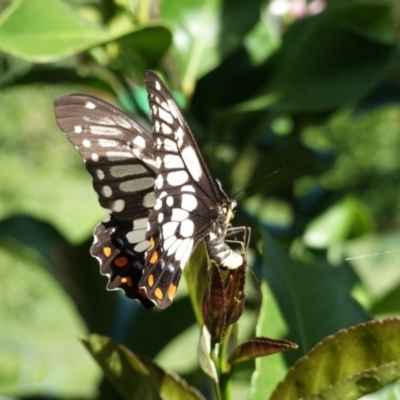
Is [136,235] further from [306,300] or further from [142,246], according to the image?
[306,300]

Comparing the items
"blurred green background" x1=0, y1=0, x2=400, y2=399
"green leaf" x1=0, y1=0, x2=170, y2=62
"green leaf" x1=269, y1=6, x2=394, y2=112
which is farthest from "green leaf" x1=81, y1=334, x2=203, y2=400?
"green leaf" x1=269, y1=6, x2=394, y2=112

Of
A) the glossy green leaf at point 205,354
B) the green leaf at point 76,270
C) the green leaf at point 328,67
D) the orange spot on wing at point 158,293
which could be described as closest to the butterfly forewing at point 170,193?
the orange spot on wing at point 158,293

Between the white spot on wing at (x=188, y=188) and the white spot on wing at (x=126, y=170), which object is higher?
the white spot on wing at (x=126, y=170)

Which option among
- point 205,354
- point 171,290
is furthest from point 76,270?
point 205,354

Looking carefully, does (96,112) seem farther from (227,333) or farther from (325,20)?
(325,20)

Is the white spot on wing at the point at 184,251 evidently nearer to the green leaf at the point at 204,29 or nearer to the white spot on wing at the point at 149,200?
the white spot on wing at the point at 149,200

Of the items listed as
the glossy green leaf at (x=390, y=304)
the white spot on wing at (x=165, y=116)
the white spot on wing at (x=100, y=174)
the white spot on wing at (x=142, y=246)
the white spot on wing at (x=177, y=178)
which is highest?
the white spot on wing at (x=165, y=116)

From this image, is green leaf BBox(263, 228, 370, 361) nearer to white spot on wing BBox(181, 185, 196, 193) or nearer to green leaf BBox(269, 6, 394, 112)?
white spot on wing BBox(181, 185, 196, 193)
